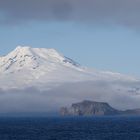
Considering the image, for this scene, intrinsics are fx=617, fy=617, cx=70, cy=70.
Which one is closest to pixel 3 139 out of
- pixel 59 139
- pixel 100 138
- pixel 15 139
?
pixel 15 139

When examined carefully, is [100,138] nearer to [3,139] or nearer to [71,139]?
[71,139]

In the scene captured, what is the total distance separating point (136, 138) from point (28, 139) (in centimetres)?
2351

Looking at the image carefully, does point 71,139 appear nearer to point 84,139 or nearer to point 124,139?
point 84,139

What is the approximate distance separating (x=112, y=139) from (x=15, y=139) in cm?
2140

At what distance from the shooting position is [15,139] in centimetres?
13575

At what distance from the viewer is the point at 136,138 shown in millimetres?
134375

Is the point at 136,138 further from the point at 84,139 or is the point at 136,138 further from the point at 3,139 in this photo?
the point at 3,139

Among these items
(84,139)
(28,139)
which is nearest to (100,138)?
(84,139)

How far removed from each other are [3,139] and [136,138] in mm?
29189

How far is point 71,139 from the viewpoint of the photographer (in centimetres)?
13388

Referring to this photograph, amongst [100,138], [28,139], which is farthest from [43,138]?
[100,138]

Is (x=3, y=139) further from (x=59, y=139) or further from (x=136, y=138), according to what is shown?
(x=136, y=138)

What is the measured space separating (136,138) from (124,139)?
3.51 metres

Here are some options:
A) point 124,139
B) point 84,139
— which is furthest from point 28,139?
point 124,139
